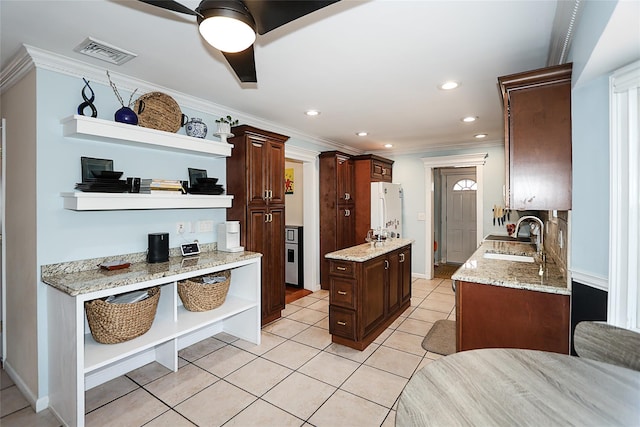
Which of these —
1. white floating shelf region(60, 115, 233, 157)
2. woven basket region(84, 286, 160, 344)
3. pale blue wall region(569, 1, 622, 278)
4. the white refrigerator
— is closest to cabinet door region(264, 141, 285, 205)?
white floating shelf region(60, 115, 233, 157)

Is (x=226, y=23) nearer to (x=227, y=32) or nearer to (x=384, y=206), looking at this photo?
(x=227, y=32)

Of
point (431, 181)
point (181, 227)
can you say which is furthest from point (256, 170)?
point (431, 181)

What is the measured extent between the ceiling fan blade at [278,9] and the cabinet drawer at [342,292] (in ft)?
7.17

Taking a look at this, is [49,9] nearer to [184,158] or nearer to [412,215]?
[184,158]

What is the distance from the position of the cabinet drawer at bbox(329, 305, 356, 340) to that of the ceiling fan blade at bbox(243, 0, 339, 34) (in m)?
2.40

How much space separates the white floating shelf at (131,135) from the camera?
2.09 m

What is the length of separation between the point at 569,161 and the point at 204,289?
9.33 feet

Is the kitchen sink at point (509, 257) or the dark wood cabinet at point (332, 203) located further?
the dark wood cabinet at point (332, 203)

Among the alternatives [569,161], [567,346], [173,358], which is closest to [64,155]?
[173,358]

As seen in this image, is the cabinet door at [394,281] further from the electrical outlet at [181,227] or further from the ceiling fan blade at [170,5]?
the ceiling fan blade at [170,5]

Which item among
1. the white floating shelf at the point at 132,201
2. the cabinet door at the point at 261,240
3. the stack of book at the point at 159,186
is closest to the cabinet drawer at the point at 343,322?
the cabinet door at the point at 261,240

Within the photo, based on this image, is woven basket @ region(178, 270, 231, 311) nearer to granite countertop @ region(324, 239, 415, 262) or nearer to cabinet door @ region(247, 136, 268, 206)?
cabinet door @ region(247, 136, 268, 206)

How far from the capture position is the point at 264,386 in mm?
2311

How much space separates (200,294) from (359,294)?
1434mm
